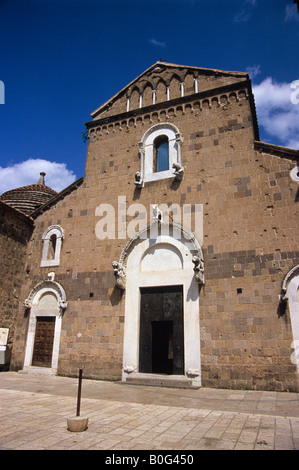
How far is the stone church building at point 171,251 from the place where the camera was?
35.3ft

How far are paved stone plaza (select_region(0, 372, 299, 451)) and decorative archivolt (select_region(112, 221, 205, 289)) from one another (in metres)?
3.97

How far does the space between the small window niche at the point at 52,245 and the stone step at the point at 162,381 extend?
646 cm

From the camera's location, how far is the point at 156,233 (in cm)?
1325

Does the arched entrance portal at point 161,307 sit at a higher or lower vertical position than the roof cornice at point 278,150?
lower

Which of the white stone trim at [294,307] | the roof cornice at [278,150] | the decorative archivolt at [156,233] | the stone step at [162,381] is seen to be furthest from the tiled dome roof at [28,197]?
the white stone trim at [294,307]

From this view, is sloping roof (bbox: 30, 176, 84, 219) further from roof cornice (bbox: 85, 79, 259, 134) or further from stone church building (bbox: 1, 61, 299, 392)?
roof cornice (bbox: 85, 79, 259, 134)

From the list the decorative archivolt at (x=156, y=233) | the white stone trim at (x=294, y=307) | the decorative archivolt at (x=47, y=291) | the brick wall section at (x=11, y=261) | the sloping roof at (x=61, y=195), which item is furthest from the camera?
the sloping roof at (x=61, y=195)

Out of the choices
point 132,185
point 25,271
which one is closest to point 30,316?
point 25,271

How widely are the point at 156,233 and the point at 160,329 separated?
3946mm

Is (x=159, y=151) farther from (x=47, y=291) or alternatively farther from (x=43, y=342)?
(x=43, y=342)

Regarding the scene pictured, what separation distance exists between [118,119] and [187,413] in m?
13.7

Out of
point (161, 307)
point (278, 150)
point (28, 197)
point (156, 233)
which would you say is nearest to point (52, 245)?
point (156, 233)

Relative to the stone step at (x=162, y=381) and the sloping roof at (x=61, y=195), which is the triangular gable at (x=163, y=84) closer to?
the sloping roof at (x=61, y=195)

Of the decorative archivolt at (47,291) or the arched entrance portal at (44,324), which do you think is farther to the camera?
the decorative archivolt at (47,291)
